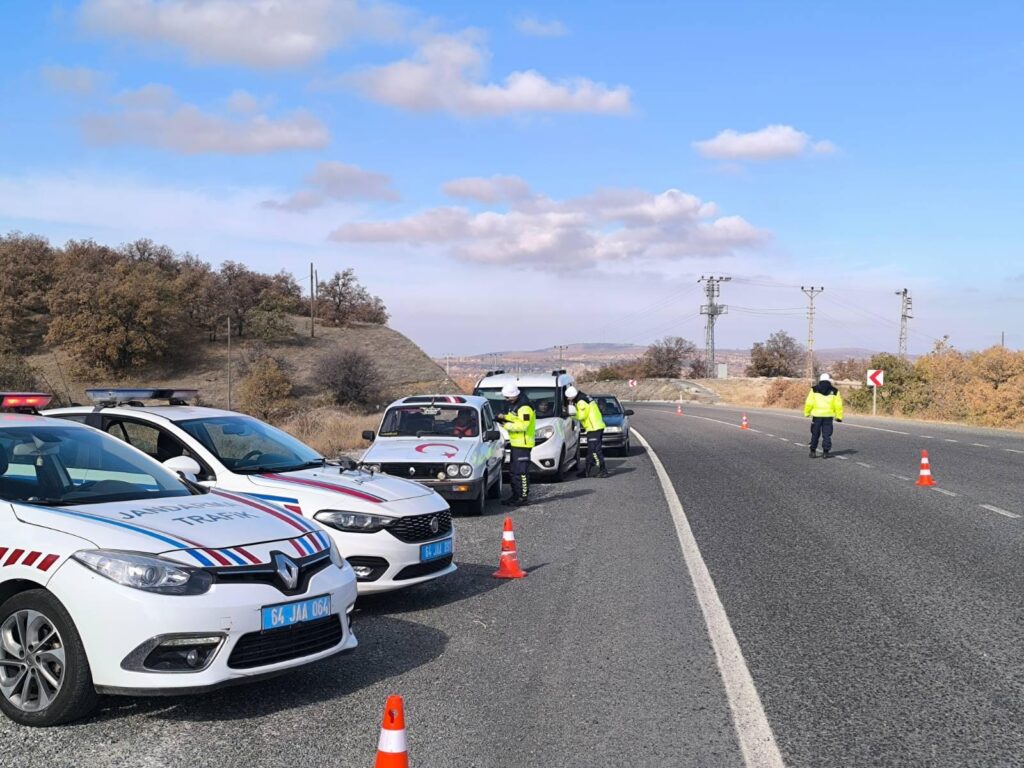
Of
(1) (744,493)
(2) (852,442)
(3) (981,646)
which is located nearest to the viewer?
(3) (981,646)

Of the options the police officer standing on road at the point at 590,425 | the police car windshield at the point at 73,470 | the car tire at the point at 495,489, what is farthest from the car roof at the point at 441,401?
the police car windshield at the point at 73,470

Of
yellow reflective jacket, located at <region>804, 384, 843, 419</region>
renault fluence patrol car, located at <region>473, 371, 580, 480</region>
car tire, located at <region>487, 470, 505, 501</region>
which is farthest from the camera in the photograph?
yellow reflective jacket, located at <region>804, 384, 843, 419</region>

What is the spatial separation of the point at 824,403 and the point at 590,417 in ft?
19.9

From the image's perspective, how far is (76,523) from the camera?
16.3 ft

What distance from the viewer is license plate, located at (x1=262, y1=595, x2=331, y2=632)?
4984 millimetres

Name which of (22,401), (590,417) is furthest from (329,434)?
(22,401)

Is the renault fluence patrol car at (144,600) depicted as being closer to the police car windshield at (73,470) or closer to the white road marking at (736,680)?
the police car windshield at (73,470)

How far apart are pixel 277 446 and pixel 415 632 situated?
255cm

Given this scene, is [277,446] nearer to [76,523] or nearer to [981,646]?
[76,523]

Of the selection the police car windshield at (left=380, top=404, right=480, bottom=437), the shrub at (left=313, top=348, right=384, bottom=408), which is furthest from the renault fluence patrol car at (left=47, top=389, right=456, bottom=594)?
the shrub at (left=313, top=348, right=384, bottom=408)

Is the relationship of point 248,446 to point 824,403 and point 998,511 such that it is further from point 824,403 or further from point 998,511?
point 824,403

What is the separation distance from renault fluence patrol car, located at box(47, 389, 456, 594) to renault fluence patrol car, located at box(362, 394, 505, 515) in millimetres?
2933

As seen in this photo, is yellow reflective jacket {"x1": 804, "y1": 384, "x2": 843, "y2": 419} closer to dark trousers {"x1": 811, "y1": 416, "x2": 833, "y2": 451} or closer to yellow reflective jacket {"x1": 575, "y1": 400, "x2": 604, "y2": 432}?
dark trousers {"x1": 811, "y1": 416, "x2": 833, "y2": 451}

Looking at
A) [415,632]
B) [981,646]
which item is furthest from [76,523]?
[981,646]
